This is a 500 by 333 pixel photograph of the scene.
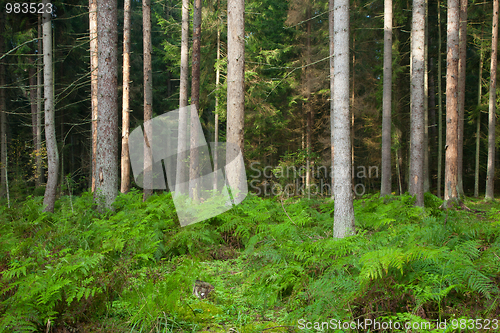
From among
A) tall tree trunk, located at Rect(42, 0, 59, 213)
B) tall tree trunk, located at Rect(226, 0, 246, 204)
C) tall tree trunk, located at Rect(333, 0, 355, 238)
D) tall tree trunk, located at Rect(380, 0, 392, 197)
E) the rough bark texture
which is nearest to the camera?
tall tree trunk, located at Rect(333, 0, 355, 238)

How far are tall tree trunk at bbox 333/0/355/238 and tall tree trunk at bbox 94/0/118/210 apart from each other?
513 cm

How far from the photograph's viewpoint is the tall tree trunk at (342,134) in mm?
4652

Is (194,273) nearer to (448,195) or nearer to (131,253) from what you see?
(131,253)

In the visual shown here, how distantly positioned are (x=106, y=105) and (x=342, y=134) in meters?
5.37

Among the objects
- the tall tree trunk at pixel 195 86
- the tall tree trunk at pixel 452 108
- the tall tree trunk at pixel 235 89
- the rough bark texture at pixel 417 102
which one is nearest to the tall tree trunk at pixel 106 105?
the tall tree trunk at pixel 235 89

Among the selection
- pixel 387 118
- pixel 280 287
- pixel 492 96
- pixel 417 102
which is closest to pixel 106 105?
pixel 280 287

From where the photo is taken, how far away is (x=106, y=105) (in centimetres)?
715

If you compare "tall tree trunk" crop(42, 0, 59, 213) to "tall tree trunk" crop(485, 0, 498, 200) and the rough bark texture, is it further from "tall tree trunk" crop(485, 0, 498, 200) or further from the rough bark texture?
"tall tree trunk" crop(485, 0, 498, 200)

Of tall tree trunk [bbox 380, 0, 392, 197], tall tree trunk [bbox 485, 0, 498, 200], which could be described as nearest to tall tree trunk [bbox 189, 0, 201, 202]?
tall tree trunk [bbox 380, 0, 392, 197]

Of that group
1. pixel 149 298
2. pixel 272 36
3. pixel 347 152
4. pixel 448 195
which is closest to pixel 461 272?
pixel 347 152

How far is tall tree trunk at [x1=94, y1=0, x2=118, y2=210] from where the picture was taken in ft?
23.3

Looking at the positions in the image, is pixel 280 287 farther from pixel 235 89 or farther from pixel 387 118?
pixel 387 118

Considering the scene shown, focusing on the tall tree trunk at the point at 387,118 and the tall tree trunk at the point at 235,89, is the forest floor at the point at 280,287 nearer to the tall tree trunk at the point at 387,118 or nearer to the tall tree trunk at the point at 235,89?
the tall tree trunk at the point at 235,89

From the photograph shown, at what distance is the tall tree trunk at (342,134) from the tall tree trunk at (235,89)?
2614 millimetres
